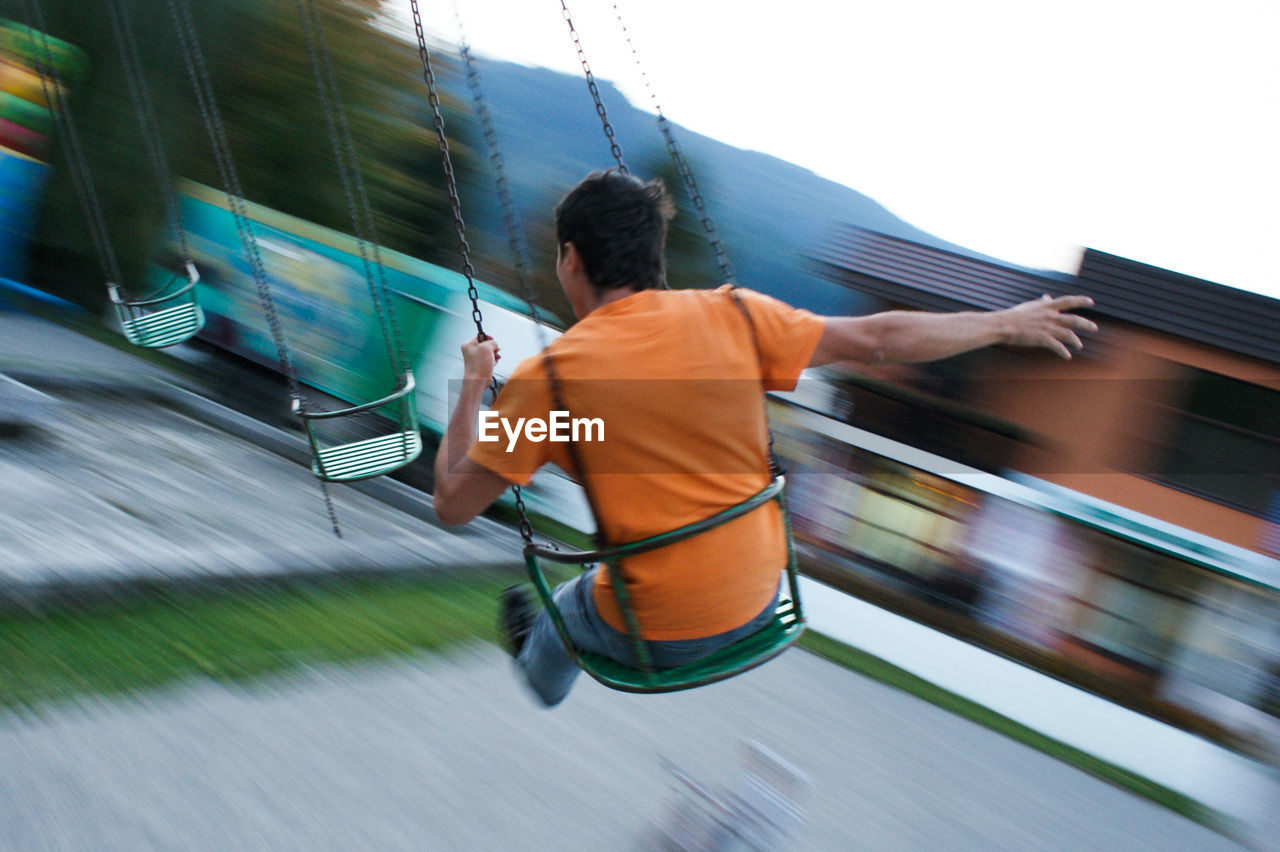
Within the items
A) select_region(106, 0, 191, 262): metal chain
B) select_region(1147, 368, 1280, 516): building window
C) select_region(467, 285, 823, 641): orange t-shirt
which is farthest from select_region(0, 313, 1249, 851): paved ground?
select_region(1147, 368, 1280, 516): building window

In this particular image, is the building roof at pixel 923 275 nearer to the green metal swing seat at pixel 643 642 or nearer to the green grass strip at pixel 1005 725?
the green grass strip at pixel 1005 725

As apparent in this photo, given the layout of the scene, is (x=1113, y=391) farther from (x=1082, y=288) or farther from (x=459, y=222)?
(x=459, y=222)

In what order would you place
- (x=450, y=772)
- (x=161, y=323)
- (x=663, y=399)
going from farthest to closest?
1. (x=161, y=323)
2. (x=450, y=772)
3. (x=663, y=399)

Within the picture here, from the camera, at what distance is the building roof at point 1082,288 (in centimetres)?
1198

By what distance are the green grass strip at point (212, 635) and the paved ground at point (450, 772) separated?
0.54 feet

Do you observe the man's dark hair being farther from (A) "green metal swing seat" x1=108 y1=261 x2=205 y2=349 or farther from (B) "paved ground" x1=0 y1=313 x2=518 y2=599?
(A) "green metal swing seat" x1=108 y1=261 x2=205 y2=349

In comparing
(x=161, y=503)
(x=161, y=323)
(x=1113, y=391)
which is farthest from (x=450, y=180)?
(x=1113, y=391)

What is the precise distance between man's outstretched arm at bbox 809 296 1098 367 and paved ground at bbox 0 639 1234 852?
6.30ft

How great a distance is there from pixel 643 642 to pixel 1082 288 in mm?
12152

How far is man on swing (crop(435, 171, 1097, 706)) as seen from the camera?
5.85ft

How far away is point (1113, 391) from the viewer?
13320 mm

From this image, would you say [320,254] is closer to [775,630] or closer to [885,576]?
[885,576]

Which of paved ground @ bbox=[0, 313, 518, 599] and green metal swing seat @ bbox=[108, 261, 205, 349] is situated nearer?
paved ground @ bbox=[0, 313, 518, 599]

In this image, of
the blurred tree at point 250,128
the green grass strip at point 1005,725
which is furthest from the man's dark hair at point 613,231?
the blurred tree at point 250,128
